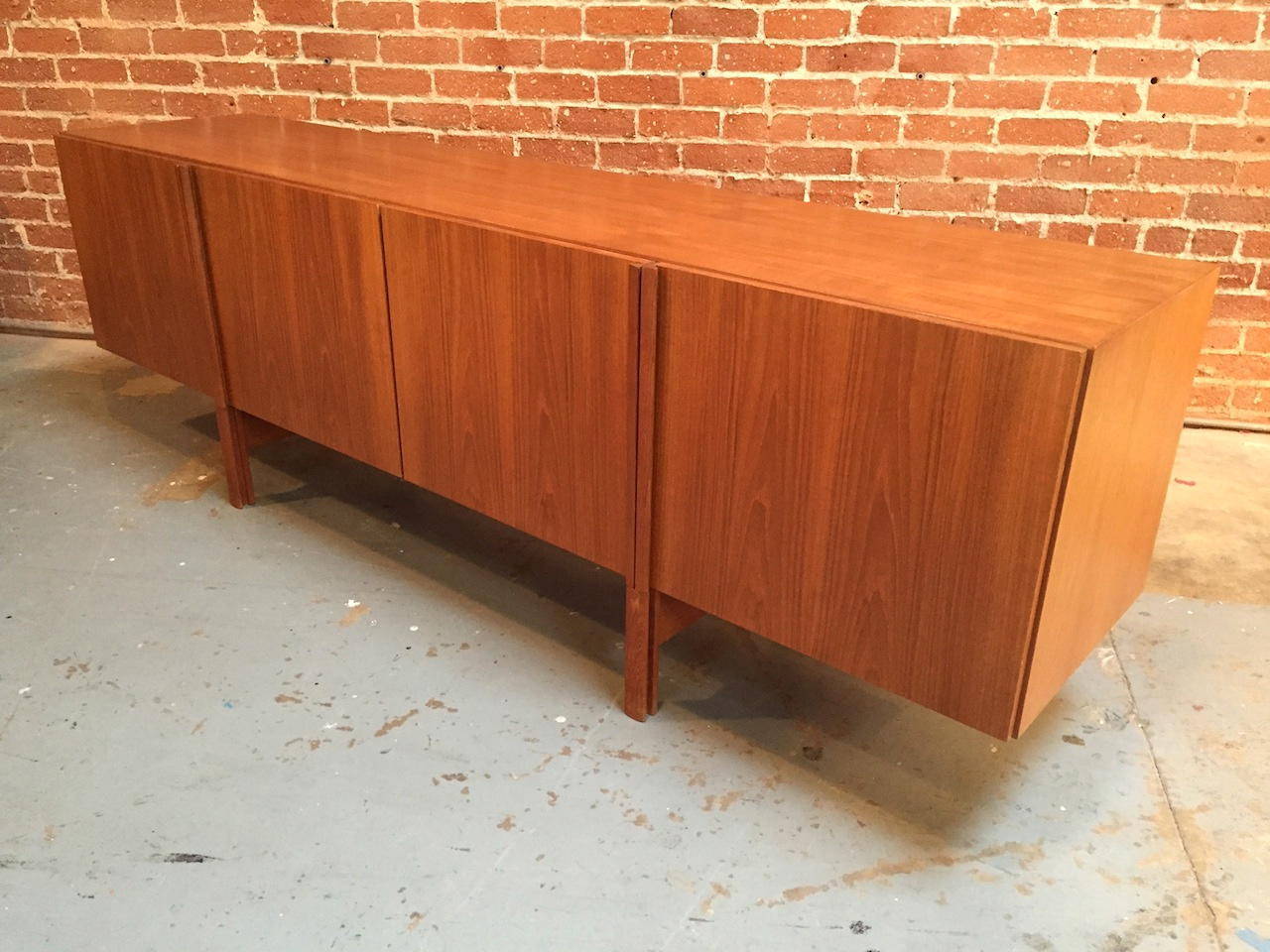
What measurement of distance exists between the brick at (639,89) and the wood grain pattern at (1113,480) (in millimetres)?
1713

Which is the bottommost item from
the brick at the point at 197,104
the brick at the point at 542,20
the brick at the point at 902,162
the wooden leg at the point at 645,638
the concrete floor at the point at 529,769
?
the concrete floor at the point at 529,769

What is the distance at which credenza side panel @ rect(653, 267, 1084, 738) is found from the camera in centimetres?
130

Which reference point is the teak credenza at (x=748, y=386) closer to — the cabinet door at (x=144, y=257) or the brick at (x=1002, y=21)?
the cabinet door at (x=144, y=257)

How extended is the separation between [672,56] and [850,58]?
0.47 metres

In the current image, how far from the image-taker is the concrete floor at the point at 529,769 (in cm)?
146

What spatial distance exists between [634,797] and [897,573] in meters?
0.55

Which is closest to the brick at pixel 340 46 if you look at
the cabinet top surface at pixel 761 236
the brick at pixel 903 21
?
the cabinet top surface at pixel 761 236

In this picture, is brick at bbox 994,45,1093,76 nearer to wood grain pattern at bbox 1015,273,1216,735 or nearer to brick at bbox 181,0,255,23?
wood grain pattern at bbox 1015,273,1216,735

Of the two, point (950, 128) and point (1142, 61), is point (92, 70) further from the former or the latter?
point (1142, 61)

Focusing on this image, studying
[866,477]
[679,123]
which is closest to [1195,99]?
[679,123]

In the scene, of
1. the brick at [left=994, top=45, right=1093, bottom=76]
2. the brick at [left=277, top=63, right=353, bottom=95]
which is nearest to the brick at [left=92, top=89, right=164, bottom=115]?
the brick at [left=277, top=63, right=353, bottom=95]

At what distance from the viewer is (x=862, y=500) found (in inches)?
56.9

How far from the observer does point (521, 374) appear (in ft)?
5.89

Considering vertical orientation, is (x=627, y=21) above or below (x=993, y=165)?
above
